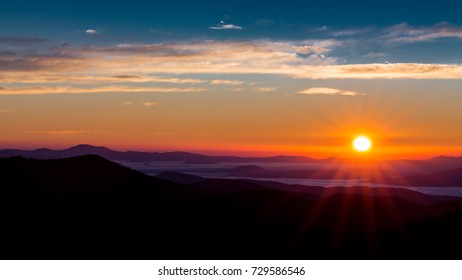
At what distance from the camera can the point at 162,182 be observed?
69.0 meters

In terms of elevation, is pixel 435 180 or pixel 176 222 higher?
pixel 435 180

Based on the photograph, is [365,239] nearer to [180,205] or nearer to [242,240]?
[242,240]

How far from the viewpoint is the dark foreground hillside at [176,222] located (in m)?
38.4

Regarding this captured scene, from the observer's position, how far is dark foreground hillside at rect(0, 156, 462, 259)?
3841cm

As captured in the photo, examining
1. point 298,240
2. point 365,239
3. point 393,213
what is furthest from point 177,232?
point 393,213

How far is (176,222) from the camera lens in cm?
4794

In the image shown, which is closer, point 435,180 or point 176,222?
point 176,222

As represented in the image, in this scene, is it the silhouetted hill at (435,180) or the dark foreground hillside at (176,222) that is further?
the silhouetted hill at (435,180)

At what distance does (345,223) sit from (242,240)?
15.2m

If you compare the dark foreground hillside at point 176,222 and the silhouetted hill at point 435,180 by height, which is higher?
the silhouetted hill at point 435,180

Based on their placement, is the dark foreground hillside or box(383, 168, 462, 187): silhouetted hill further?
box(383, 168, 462, 187): silhouetted hill

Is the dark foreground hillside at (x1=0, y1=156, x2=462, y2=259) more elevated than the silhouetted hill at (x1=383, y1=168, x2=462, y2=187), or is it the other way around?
the silhouetted hill at (x1=383, y1=168, x2=462, y2=187)
